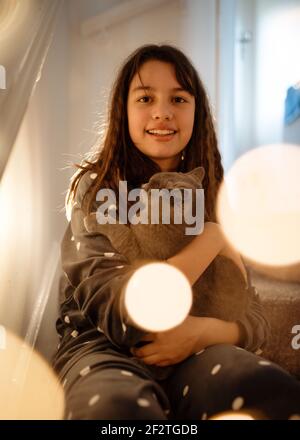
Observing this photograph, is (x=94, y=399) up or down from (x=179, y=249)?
down

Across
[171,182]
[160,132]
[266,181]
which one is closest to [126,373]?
[171,182]

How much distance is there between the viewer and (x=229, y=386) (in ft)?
2.41

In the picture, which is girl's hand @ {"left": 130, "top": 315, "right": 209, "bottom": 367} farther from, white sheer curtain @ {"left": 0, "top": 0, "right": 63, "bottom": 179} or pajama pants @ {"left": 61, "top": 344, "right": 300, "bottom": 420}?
white sheer curtain @ {"left": 0, "top": 0, "right": 63, "bottom": 179}

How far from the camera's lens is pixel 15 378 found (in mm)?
1026

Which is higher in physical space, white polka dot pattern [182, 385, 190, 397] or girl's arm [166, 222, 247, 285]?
girl's arm [166, 222, 247, 285]

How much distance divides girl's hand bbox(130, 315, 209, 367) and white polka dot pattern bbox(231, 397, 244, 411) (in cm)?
14

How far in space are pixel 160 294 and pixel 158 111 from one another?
1.27 ft

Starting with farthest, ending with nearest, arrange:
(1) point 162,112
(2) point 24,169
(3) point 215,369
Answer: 1. (2) point 24,169
2. (1) point 162,112
3. (3) point 215,369

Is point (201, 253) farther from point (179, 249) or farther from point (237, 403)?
point (237, 403)

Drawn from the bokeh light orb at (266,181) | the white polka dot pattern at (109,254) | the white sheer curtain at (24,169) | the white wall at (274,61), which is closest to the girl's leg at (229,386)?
the white polka dot pattern at (109,254)

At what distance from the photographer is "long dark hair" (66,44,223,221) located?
105cm

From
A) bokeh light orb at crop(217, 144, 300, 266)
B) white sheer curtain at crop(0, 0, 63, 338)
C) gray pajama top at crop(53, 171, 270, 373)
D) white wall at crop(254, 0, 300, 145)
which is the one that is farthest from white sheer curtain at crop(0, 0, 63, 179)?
white wall at crop(254, 0, 300, 145)

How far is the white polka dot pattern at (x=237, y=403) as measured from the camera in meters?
0.71

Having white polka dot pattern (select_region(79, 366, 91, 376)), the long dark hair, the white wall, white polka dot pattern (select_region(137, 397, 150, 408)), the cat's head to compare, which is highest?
the white wall
